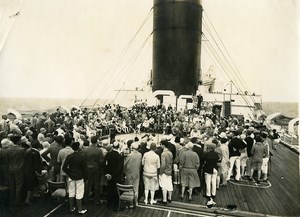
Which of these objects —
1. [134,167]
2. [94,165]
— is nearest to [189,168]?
[134,167]

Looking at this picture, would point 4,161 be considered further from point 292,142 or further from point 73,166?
point 292,142

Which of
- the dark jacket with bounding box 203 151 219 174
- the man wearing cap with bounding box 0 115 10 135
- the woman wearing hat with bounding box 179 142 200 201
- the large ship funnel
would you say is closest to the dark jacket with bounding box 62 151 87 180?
the woman wearing hat with bounding box 179 142 200 201

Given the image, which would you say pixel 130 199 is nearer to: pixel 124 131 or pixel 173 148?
pixel 173 148

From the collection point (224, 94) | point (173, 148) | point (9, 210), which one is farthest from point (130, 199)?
point (224, 94)

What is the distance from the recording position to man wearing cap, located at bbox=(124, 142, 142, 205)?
15.4 feet

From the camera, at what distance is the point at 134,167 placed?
15.4 ft

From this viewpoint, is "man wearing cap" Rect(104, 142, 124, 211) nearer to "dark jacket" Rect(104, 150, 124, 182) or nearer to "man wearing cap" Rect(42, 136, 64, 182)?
"dark jacket" Rect(104, 150, 124, 182)

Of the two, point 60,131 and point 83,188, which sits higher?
point 60,131

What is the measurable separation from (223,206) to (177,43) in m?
8.33

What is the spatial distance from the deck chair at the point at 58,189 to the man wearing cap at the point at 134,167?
1048mm

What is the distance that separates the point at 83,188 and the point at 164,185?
1.38m

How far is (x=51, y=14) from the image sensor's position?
18.8 ft

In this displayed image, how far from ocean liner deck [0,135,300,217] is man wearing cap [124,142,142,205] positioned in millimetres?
435

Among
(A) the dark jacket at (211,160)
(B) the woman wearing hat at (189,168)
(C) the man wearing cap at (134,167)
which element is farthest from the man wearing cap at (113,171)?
(A) the dark jacket at (211,160)
